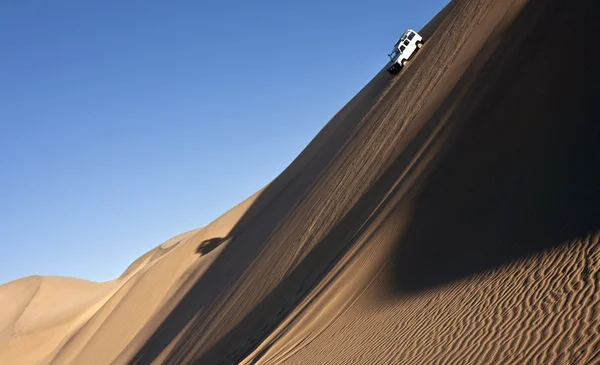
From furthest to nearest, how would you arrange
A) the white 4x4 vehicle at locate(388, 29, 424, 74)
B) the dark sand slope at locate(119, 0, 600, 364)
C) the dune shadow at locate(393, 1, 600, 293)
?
the white 4x4 vehicle at locate(388, 29, 424, 74) → the dune shadow at locate(393, 1, 600, 293) → the dark sand slope at locate(119, 0, 600, 364)

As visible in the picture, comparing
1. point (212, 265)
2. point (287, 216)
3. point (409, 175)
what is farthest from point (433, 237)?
point (212, 265)

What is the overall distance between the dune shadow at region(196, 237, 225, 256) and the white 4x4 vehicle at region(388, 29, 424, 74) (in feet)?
40.6

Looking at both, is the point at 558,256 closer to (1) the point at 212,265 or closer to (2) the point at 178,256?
(1) the point at 212,265

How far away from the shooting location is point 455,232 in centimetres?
1105

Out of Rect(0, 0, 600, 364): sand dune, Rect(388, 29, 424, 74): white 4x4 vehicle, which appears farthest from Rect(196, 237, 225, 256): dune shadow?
Rect(388, 29, 424, 74): white 4x4 vehicle

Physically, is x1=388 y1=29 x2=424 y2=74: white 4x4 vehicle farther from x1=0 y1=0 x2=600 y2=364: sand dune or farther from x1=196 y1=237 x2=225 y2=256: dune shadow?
x1=196 y1=237 x2=225 y2=256: dune shadow

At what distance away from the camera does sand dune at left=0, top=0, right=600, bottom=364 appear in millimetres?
8016

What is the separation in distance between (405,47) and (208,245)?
1406 cm

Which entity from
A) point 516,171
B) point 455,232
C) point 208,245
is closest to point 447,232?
point 455,232

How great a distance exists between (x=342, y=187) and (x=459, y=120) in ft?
16.9

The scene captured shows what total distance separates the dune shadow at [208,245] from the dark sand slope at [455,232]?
10.2 meters

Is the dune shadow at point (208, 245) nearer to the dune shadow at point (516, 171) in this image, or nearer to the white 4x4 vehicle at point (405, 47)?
the white 4x4 vehicle at point (405, 47)

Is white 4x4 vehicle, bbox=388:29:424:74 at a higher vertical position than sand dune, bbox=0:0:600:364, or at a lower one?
higher

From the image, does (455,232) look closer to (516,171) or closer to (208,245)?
(516,171)
